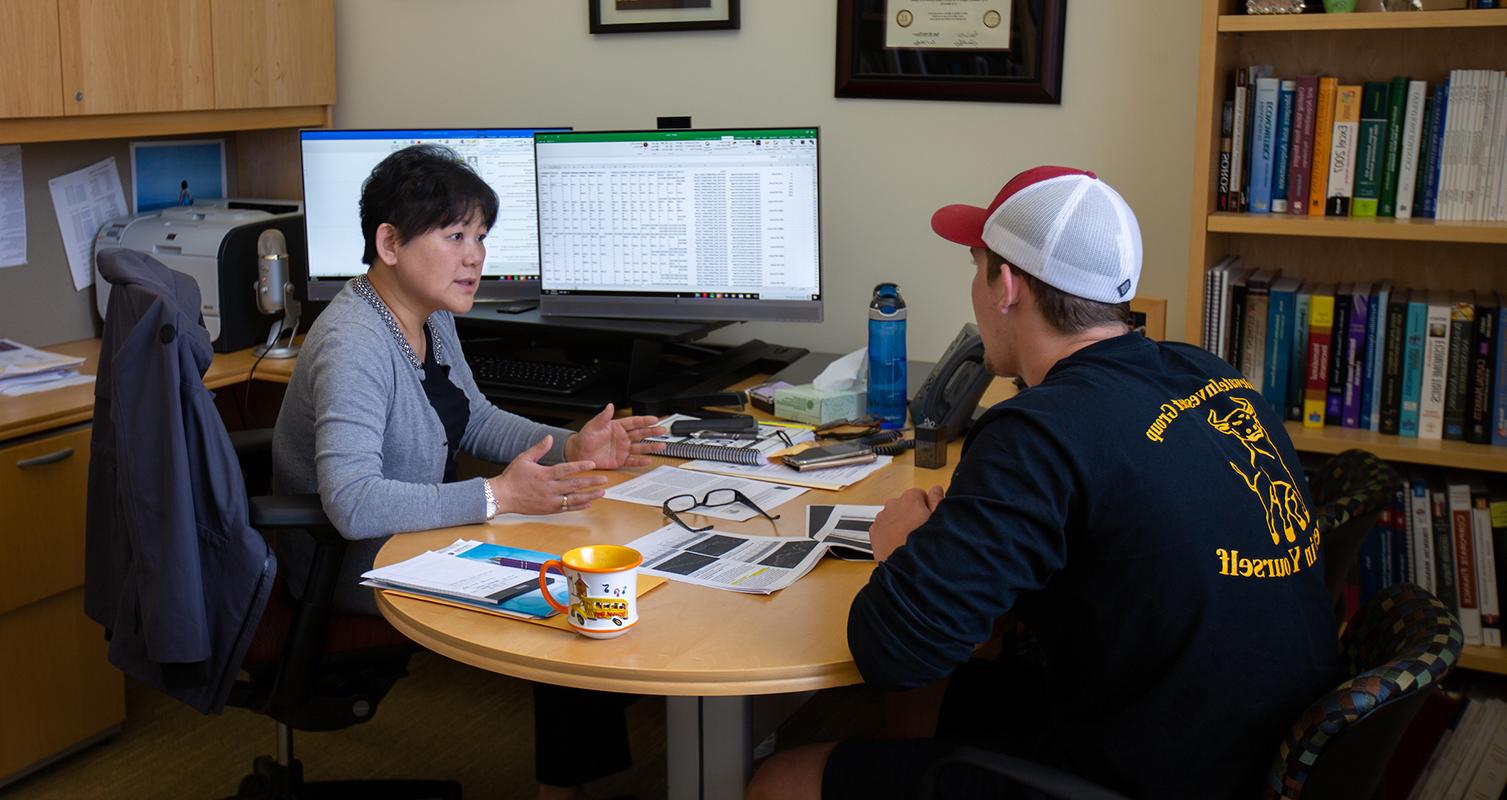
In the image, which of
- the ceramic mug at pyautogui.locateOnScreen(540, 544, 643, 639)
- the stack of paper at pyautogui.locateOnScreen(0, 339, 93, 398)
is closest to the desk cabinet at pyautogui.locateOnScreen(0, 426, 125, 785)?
the stack of paper at pyautogui.locateOnScreen(0, 339, 93, 398)

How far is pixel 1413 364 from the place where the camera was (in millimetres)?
2320

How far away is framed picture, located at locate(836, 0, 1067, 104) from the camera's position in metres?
2.68

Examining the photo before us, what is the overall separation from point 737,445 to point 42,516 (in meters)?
1.41

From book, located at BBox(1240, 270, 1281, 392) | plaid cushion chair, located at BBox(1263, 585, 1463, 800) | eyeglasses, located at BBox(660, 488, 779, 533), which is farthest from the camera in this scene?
book, located at BBox(1240, 270, 1281, 392)

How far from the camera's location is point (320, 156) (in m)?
2.98

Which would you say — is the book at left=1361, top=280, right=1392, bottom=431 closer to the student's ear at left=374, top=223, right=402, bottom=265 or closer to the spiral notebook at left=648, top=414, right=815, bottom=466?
the spiral notebook at left=648, top=414, right=815, bottom=466

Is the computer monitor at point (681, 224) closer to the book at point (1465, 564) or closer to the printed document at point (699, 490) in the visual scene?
the printed document at point (699, 490)

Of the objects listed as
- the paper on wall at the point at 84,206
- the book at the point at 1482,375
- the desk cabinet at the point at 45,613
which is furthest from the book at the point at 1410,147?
the paper on wall at the point at 84,206

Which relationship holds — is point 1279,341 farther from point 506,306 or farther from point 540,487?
point 506,306

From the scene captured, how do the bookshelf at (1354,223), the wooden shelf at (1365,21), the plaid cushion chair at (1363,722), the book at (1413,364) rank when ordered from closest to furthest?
the plaid cushion chair at (1363,722)
the wooden shelf at (1365,21)
the bookshelf at (1354,223)
the book at (1413,364)

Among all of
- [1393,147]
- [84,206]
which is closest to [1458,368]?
[1393,147]

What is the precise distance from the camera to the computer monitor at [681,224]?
263 centimetres

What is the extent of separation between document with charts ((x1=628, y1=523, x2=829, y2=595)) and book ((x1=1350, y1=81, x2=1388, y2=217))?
125 cm

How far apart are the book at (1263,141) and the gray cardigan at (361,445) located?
1325mm
